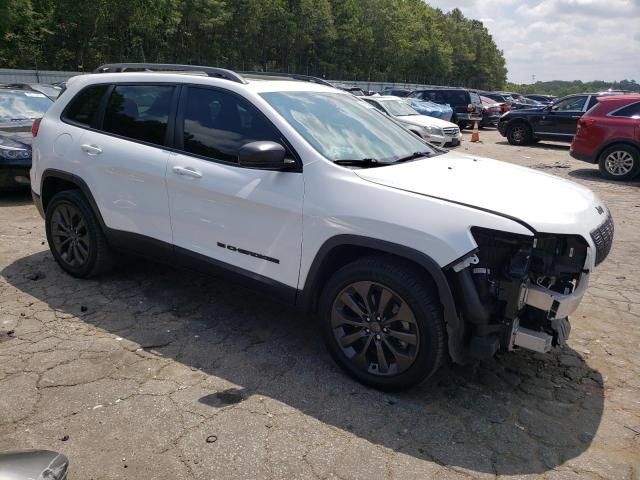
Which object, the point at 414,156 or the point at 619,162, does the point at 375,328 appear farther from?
the point at 619,162

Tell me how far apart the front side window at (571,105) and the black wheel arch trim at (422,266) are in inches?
619

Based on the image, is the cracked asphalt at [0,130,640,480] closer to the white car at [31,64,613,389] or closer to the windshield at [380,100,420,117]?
the white car at [31,64,613,389]

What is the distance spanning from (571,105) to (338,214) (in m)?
15.8

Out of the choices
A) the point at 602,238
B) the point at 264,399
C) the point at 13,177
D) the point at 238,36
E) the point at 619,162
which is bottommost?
the point at 264,399

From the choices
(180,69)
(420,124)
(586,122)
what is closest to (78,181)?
(180,69)

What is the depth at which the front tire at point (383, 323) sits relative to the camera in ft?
9.91

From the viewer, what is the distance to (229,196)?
142 inches

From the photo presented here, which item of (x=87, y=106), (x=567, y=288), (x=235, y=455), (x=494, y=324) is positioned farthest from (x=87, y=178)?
(x=567, y=288)

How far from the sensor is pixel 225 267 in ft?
Answer: 12.5

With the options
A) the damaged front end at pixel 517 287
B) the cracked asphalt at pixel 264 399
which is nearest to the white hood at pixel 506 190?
the damaged front end at pixel 517 287

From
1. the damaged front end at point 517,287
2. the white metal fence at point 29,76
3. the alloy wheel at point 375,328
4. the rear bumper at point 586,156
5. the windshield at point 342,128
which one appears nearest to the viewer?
the damaged front end at point 517,287

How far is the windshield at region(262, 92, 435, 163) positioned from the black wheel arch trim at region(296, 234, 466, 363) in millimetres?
578

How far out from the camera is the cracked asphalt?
107 inches

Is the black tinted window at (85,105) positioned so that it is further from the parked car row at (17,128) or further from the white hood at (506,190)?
the parked car row at (17,128)
